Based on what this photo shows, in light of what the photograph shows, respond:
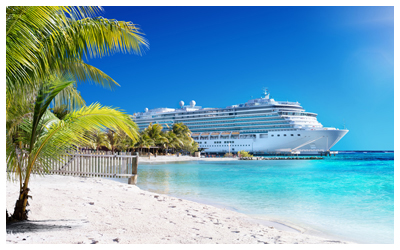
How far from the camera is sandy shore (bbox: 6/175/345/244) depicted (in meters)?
3.64

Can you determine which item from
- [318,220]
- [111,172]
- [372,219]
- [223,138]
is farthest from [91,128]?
[223,138]

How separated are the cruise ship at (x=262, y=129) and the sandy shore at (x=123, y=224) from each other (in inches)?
2181

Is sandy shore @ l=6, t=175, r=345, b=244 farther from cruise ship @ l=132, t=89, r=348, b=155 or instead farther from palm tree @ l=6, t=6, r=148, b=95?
cruise ship @ l=132, t=89, r=348, b=155

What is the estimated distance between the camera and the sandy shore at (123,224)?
364 centimetres

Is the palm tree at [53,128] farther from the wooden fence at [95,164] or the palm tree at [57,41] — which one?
the wooden fence at [95,164]

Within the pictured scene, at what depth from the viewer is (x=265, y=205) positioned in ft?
28.1

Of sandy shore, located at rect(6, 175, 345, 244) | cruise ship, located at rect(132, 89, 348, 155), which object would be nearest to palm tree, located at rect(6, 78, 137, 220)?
sandy shore, located at rect(6, 175, 345, 244)

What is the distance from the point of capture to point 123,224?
4430 millimetres

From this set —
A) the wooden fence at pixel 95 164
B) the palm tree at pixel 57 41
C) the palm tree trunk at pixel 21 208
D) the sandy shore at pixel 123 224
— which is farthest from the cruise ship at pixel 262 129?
the palm tree trunk at pixel 21 208

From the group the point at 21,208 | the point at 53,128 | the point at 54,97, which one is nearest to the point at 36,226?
the point at 21,208

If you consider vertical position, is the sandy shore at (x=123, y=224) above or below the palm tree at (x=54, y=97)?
below

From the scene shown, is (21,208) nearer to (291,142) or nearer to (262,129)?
(291,142)

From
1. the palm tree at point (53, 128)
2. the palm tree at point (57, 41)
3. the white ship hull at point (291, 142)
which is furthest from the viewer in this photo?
the white ship hull at point (291, 142)

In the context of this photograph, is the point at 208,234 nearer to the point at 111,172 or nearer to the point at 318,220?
the point at 318,220
